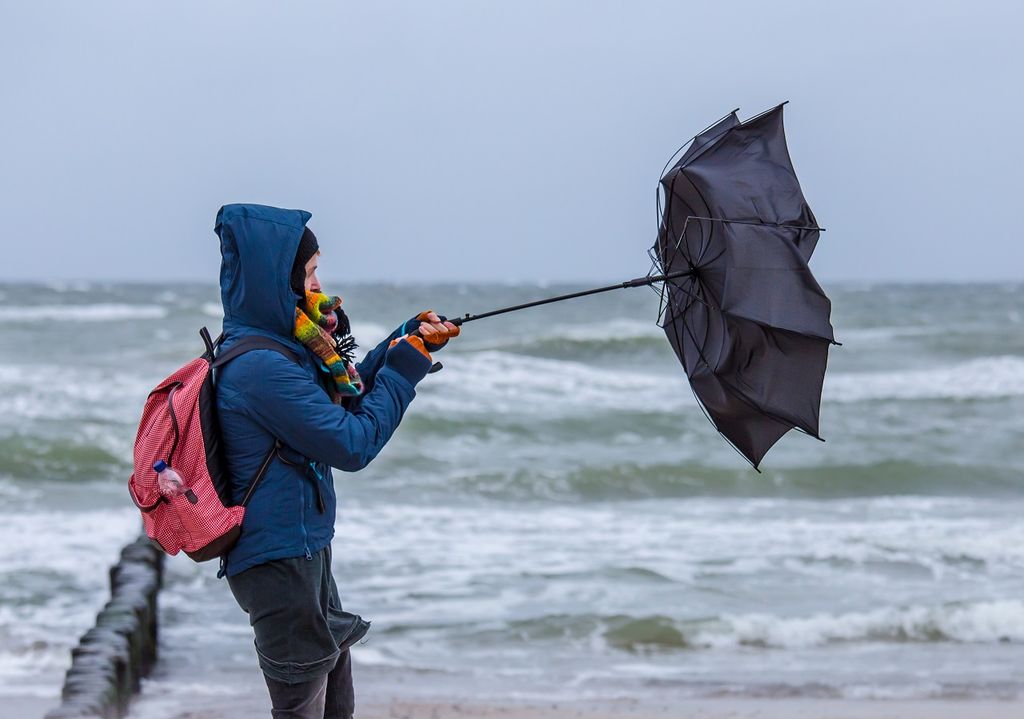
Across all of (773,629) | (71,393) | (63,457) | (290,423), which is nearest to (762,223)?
(290,423)

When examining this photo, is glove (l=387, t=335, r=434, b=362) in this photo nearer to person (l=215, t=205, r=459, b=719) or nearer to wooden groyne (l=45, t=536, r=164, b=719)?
person (l=215, t=205, r=459, b=719)

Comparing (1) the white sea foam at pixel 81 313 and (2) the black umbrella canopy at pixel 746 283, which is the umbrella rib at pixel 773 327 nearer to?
(2) the black umbrella canopy at pixel 746 283

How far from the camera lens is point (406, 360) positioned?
2742 mm

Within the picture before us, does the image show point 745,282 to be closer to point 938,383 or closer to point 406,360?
point 406,360

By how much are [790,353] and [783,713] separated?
2.30 meters

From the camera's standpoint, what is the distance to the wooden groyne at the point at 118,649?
14.0ft

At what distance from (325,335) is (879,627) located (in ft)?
14.9

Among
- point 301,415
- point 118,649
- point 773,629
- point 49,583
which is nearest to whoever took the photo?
point 301,415

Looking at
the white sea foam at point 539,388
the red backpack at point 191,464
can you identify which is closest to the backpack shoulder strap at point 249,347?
the red backpack at point 191,464

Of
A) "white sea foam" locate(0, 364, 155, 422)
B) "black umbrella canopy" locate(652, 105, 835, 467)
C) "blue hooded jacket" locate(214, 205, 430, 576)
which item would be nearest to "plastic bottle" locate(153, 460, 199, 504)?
→ "blue hooded jacket" locate(214, 205, 430, 576)

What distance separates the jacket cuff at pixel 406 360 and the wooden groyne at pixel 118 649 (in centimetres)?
212

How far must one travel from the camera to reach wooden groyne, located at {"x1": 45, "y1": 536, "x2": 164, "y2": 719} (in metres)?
4.27

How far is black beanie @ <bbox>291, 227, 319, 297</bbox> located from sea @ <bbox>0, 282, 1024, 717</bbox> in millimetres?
2962

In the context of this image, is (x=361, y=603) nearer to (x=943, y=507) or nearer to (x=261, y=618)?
(x=261, y=618)
